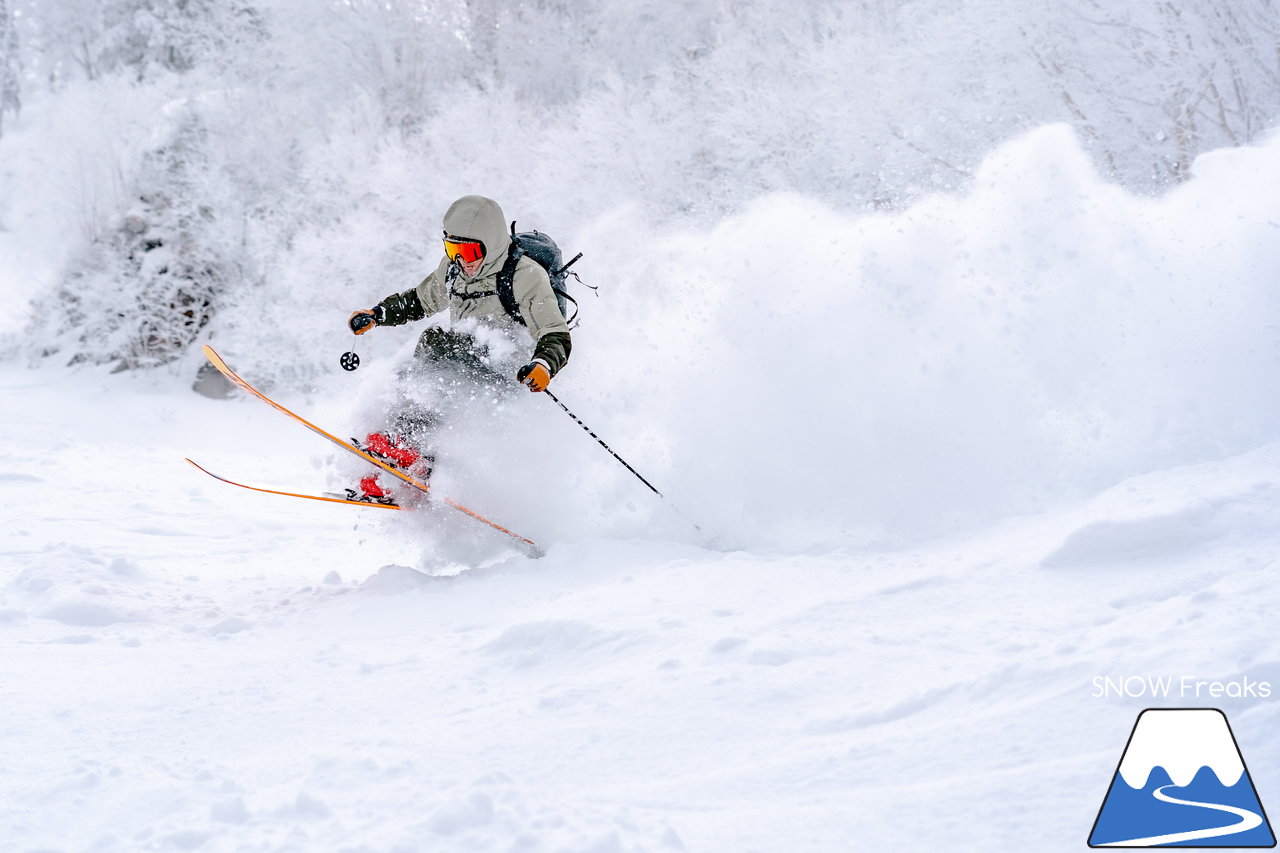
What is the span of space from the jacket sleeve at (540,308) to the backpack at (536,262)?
38 millimetres

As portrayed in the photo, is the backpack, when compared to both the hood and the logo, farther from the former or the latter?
the logo

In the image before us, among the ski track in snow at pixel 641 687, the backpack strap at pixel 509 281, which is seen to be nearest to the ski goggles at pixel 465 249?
the backpack strap at pixel 509 281

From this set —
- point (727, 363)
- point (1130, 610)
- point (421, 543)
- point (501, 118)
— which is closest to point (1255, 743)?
point (1130, 610)

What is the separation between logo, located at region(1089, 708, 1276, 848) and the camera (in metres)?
1.95

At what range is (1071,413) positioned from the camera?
4777 millimetres

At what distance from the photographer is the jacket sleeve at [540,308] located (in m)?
4.73

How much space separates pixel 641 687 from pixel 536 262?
2.72 m

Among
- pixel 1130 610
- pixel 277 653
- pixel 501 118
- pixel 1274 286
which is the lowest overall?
pixel 1130 610

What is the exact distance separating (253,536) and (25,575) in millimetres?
2068

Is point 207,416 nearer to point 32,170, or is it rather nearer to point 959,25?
point 32,170

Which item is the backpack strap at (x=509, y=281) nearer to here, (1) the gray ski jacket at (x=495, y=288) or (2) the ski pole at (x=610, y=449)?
(1) the gray ski jacket at (x=495, y=288)

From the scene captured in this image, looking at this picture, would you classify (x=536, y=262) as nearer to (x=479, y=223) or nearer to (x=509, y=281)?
(x=509, y=281)

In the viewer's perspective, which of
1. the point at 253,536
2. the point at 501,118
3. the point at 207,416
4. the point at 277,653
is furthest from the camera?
the point at 501,118

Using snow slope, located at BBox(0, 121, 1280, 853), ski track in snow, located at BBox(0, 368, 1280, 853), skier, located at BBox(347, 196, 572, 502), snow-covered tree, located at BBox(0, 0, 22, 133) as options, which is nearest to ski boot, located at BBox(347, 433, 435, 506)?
skier, located at BBox(347, 196, 572, 502)
